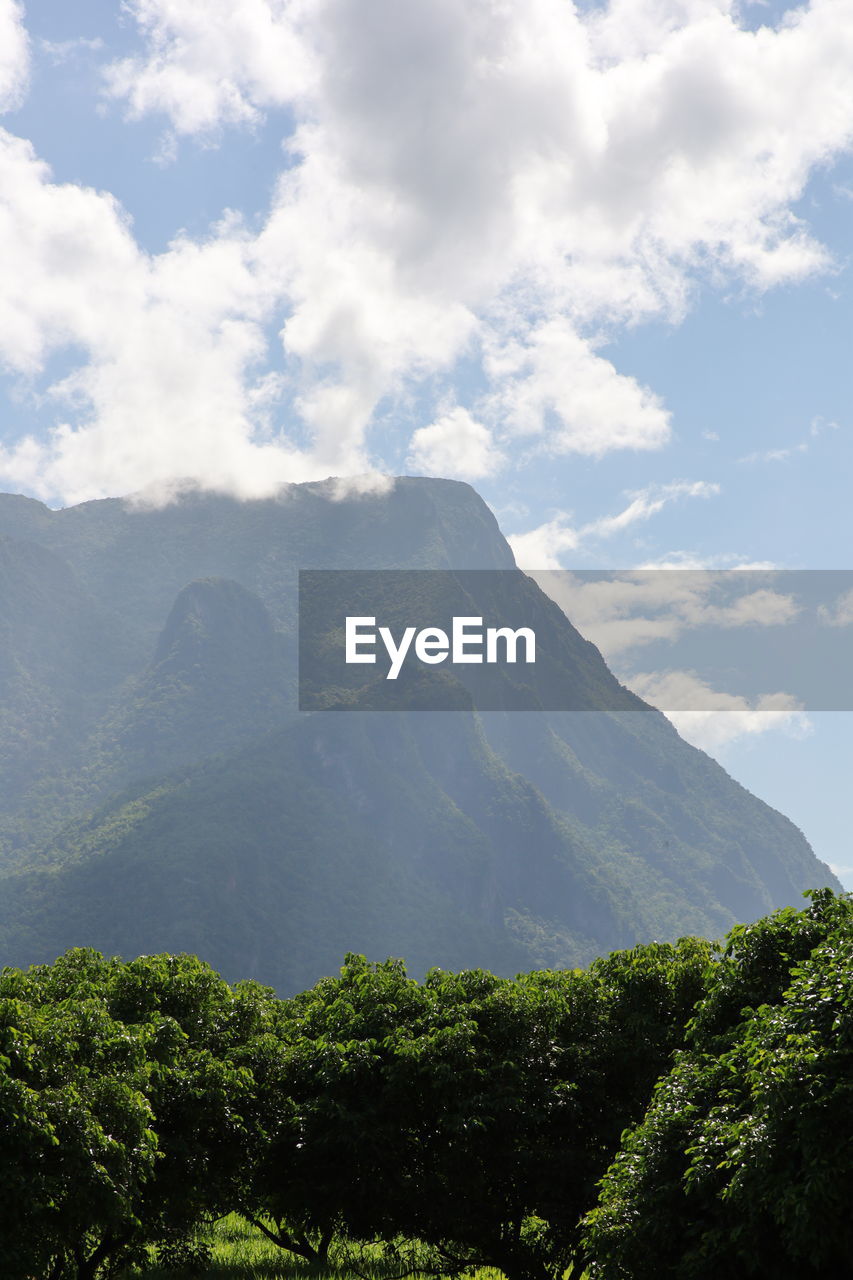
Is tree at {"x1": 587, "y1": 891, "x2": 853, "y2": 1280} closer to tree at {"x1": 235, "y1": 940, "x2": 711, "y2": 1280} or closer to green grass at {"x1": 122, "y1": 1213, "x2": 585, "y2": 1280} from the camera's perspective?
tree at {"x1": 235, "y1": 940, "x2": 711, "y2": 1280}

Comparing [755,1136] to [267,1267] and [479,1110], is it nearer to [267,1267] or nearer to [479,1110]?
[479,1110]

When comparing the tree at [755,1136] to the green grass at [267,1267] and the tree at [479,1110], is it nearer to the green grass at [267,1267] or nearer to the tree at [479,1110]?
the tree at [479,1110]

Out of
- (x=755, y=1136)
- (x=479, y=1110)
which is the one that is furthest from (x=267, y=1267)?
(x=755, y=1136)

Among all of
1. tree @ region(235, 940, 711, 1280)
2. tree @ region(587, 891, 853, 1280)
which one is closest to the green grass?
tree @ region(235, 940, 711, 1280)

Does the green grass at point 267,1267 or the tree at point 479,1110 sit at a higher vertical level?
the tree at point 479,1110

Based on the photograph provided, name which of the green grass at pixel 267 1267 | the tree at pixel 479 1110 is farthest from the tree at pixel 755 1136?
the green grass at pixel 267 1267

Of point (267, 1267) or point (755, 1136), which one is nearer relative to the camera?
point (755, 1136)

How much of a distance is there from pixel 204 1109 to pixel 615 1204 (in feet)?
26.7

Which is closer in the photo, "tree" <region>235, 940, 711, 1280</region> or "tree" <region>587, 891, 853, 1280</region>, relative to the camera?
"tree" <region>587, 891, 853, 1280</region>

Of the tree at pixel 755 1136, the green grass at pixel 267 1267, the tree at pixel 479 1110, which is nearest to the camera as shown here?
the tree at pixel 755 1136

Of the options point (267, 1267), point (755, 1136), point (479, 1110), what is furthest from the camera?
point (267, 1267)

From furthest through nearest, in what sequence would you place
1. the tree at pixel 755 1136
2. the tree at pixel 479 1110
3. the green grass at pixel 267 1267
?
the green grass at pixel 267 1267
the tree at pixel 479 1110
the tree at pixel 755 1136

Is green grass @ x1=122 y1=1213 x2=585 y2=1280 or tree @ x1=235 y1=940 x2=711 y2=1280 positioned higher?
tree @ x1=235 y1=940 x2=711 y2=1280

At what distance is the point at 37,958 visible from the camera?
172000mm
